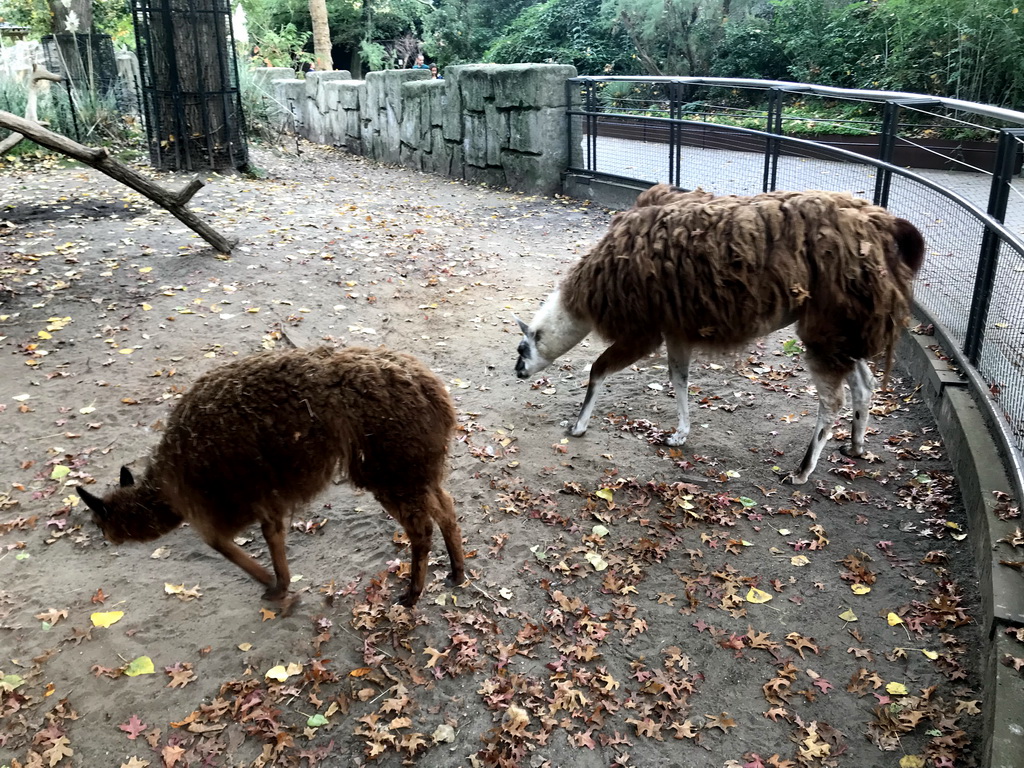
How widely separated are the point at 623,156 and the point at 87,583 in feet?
28.6

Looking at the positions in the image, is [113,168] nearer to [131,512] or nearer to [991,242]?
[131,512]

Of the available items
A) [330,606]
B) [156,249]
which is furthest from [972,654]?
[156,249]

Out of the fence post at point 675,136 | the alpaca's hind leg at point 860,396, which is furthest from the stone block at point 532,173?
the alpaca's hind leg at point 860,396

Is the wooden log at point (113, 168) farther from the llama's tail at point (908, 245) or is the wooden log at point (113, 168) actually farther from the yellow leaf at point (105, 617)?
the llama's tail at point (908, 245)

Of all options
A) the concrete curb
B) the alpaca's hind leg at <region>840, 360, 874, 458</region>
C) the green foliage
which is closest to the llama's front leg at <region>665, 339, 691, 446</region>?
the alpaca's hind leg at <region>840, 360, 874, 458</region>

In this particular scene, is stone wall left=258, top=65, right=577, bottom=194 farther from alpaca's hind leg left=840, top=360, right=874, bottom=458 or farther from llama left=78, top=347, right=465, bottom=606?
llama left=78, top=347, right=465, bottom=606

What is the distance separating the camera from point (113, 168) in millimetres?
6754

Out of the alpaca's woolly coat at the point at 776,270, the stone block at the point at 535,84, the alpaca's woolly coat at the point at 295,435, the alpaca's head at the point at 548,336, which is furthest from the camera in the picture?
the stone block at the point at 535,84

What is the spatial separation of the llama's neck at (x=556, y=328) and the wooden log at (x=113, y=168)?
13.6 ft

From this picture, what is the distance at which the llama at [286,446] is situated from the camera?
9.82 feet

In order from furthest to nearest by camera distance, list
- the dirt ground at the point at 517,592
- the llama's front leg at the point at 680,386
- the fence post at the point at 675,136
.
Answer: the fence post at the point at 675,136, the llama's front leg at the point at 680,386, the dirt ground at the point at 517,592

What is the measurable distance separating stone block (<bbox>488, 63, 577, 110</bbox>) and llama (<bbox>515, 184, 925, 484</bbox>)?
23.5 feet

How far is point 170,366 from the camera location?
218 inches

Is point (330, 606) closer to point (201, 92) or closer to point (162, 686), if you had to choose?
point (162, 686)
